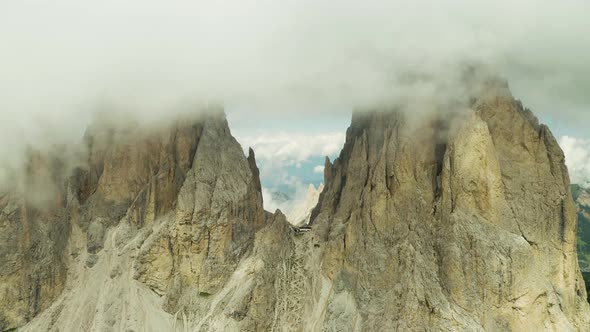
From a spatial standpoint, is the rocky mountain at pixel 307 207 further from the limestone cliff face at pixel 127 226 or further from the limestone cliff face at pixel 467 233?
the limestone cliff face at pixel 467 233

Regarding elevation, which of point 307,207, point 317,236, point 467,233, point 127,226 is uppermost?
point 307,207

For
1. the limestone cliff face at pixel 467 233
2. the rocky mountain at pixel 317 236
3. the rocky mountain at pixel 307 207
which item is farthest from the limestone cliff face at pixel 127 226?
the rocky mountain at pixel 307 207

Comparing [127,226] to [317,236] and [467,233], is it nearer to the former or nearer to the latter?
[317,236]

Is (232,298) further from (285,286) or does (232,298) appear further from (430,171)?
(430,171)

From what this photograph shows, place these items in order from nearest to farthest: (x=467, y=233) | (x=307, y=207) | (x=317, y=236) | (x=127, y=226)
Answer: (x=467, y=233) < (x=127, y=226) < (x=317, y=236) < (x=307, y=207)

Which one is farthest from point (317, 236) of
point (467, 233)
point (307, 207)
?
point (307, 207)

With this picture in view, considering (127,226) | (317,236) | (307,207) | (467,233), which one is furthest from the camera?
(307,207)

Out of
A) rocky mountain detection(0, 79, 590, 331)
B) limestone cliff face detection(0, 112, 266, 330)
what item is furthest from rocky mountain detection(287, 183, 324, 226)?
limestone cliff face detection(0, 112, 266, 330)

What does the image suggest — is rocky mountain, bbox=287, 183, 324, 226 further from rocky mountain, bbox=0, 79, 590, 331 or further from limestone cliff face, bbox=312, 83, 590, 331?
limestone cliff face, bbox=312, 83, 590, 331

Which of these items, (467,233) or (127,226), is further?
(127,226)
